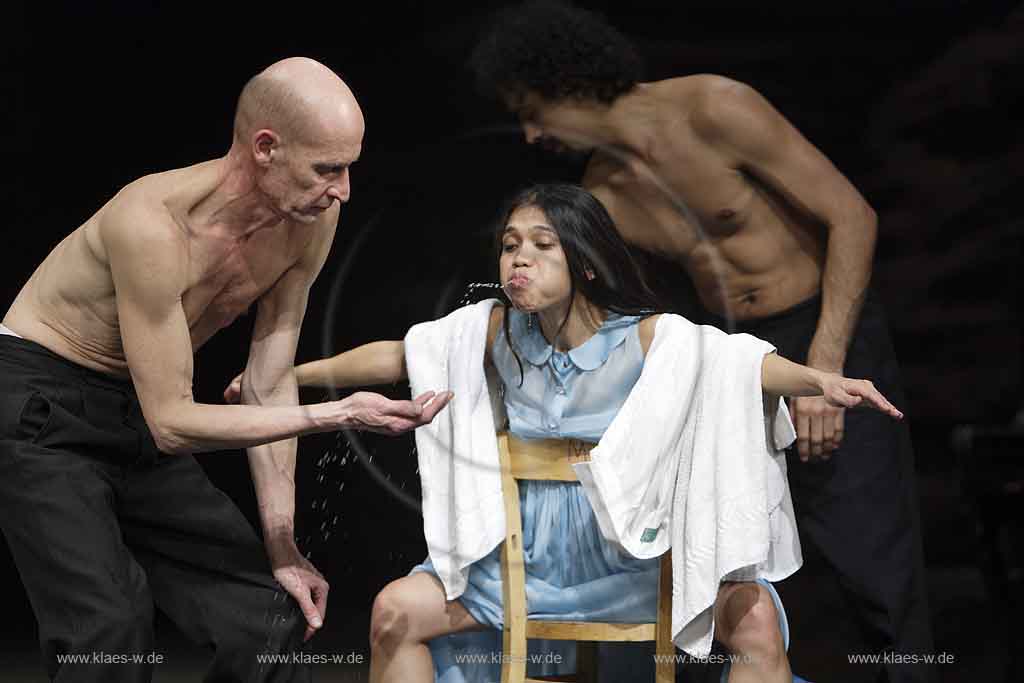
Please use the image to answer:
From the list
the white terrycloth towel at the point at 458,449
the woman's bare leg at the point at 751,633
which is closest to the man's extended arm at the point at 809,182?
the woman's bare leg at the point at 751,633

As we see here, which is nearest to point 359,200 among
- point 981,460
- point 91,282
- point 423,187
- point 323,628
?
point 423,187

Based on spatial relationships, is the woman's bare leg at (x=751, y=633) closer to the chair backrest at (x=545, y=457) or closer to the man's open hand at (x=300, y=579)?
the chair backrest at (x=545, y=457)

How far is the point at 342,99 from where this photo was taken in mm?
2682

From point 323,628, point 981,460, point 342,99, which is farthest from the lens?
point 981,460

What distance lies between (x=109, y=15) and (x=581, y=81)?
109cm

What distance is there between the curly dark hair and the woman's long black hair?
38 centimetres

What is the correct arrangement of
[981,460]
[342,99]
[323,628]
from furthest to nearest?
[981,460] → [323,628] → [342,99]

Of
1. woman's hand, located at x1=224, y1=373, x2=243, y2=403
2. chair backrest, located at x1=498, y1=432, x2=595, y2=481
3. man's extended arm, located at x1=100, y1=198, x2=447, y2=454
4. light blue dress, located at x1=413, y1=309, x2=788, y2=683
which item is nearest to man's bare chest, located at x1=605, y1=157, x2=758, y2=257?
light blue dress, located at x1=413, y1=309, x2=788, y2=683

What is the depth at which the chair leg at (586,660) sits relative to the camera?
294 centimetres

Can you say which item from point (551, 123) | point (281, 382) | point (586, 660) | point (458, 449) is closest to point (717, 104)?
point (551, 123)

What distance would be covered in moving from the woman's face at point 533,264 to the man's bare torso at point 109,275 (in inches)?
18.1

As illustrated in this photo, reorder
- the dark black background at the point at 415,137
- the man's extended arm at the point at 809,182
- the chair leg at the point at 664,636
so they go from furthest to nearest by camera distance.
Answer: the man's extended arm at the point at 809,182
the dark black background at the point at 415,137
the chair leg at the point at 664,636

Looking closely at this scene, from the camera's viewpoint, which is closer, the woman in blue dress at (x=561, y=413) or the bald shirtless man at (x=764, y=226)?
the woman in blue dress at (x=561, y=413)

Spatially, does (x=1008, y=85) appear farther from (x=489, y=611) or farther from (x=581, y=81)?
(x=489, y=611)
